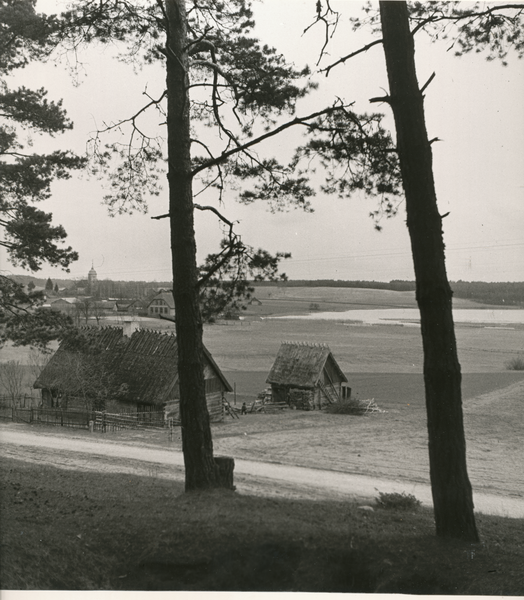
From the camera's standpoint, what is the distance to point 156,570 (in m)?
4.35

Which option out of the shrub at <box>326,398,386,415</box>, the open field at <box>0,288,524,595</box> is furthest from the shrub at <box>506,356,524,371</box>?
the shrub at <box>326,398,386,415</box>

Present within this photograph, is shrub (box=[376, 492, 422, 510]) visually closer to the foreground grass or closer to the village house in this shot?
the foreground grass

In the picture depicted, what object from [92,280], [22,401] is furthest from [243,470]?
[22,401]

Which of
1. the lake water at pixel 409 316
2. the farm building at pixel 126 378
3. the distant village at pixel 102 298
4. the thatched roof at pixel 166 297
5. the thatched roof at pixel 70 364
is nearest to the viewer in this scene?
the lake water at pixel 409 316

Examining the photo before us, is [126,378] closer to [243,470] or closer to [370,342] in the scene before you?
[243,470]

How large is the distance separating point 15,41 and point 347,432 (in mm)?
10851

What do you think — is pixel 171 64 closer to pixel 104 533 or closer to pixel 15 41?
pixel 15 41

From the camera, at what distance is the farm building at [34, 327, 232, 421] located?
47.4 feet

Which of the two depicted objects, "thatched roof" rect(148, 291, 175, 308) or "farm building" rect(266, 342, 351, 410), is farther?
"farm building" rect(266, 342, 351, 410)

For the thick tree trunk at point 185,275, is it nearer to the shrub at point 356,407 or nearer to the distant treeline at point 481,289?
the distant treeline at point 481,289

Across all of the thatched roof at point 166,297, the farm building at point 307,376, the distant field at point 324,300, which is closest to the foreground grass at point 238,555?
the distant field at point 324,300

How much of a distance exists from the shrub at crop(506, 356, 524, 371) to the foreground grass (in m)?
3.97

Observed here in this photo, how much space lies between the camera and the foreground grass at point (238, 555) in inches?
167

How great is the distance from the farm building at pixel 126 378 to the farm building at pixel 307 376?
73.2 inches
